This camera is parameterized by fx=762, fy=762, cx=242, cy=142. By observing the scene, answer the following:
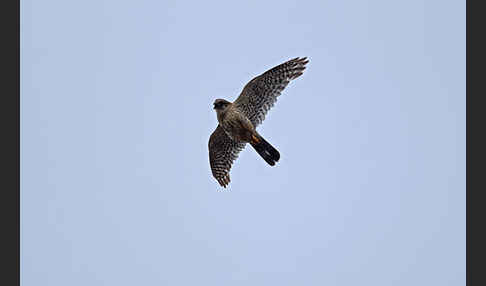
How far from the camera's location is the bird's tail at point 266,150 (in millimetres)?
15086

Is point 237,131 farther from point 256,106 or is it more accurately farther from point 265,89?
point 265,89

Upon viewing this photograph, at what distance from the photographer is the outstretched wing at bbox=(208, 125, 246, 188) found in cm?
1650

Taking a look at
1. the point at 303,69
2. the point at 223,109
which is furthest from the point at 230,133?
the point at 303,69

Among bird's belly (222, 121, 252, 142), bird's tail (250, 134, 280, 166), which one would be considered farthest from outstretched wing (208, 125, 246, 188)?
bird's tail (250, 134, 280, 166)

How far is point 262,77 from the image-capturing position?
15336 millimetres

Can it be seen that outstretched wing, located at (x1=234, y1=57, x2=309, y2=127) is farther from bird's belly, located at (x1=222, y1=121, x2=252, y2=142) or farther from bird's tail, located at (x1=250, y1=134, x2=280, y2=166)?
bird's tail, located at (x1=250, y1=134, x2=280, y2=166)

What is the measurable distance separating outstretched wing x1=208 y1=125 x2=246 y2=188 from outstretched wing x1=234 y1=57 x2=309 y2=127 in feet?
3.55

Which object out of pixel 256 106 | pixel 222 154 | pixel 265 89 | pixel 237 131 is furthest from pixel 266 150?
pixel 222 154

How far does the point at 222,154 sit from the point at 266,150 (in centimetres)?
176

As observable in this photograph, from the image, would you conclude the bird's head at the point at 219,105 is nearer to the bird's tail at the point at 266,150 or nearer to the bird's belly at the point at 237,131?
the bird's belly at the point at 237,131

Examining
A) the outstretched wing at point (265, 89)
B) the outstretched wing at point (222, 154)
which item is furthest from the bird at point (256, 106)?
the outstretched wing at point (222, 154)

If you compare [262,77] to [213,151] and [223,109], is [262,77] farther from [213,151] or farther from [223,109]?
[213,151]

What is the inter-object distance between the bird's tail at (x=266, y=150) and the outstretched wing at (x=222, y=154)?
1207mm

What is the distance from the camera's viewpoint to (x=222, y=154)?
657 inches
